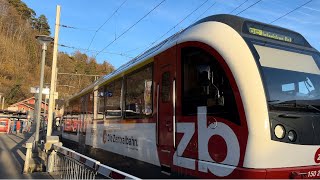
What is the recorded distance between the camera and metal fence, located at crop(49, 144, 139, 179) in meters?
5.00

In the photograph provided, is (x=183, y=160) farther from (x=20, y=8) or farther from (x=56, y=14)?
(x=20, y=8)

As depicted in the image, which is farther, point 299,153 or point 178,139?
point 178,139

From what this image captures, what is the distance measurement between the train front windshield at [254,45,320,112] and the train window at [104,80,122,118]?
4.72m

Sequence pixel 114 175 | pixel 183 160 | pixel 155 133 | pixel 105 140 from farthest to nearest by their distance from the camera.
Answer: pixel 105 140, pixel 155 133, pixel 183 160, pixel 114 175

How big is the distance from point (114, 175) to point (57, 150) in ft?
18.8

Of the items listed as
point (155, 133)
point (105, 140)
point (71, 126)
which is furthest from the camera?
point (71, 126)

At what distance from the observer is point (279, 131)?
5.35 metres

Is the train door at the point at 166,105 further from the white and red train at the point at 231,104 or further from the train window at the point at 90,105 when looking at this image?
the train window at the point at 90,105

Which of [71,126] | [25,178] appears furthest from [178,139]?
[71,126]

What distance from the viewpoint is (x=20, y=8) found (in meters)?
103

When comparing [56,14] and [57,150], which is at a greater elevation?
[56,14]

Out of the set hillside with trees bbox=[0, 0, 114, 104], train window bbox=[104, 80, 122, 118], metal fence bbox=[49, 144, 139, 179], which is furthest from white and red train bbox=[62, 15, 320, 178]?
hillside with trees bbox=[0, 0, 114, 104]

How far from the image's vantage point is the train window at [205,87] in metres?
5.64

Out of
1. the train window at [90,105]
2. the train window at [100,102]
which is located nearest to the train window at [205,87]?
the train window at [100,102]
